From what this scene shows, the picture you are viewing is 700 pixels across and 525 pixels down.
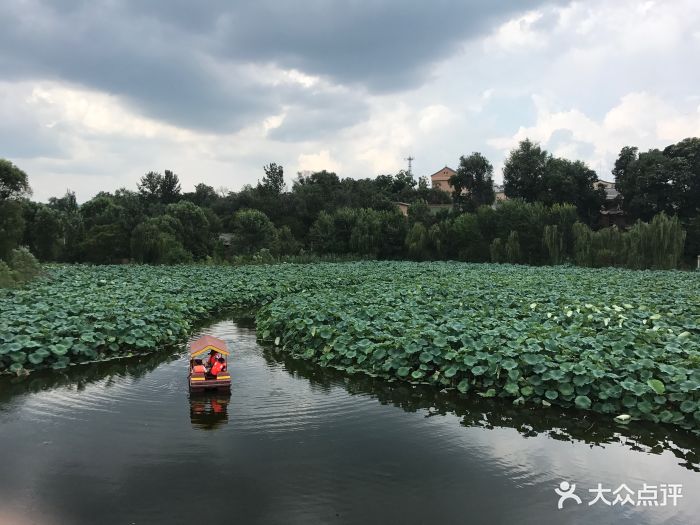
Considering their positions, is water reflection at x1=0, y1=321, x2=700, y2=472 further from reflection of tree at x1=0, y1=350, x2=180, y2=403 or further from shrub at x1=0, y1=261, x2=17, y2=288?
shrub at x1=0, y1=261, x2=17, y2=288

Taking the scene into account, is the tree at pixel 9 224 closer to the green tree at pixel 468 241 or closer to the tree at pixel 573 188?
the green tree at pixel 468 241

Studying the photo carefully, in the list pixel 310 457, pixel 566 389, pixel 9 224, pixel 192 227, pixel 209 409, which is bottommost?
pixel 310 457

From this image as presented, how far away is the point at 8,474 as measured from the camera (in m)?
4.27

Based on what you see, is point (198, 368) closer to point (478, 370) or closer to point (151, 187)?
point (478, 370)

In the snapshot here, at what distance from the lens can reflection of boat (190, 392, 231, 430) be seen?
18.1 feet

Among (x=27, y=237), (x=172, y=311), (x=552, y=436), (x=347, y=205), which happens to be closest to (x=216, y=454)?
(x=552, y=436)

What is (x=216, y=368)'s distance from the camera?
21.2 ft

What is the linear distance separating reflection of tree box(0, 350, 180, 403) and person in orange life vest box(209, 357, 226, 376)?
160 cm

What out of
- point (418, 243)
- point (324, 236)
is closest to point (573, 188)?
point (418, 243)

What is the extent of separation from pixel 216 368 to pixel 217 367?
2 cm

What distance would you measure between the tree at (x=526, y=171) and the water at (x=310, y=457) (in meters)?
34.9

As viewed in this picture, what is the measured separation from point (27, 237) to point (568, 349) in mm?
37013

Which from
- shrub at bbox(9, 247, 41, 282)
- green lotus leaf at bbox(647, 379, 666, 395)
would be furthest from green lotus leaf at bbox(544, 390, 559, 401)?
shrub at bbox(9, 247, 41, 282)

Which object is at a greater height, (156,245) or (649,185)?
(649,185)
